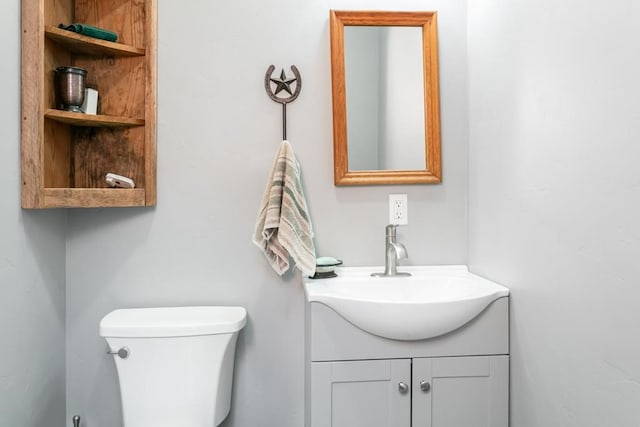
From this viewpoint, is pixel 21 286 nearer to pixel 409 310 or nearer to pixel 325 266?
pixel 325 266

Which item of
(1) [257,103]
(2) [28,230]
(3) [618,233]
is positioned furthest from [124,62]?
(3) [618,233]

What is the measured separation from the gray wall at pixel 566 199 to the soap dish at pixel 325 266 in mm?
556

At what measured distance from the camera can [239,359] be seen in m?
1.83

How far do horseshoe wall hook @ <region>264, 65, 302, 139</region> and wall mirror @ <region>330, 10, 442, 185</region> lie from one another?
14cm

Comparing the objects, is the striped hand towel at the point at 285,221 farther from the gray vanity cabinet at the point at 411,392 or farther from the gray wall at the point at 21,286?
the gray wall at the point at 21,286

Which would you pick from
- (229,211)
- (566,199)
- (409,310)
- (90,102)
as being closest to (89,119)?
(90,102)

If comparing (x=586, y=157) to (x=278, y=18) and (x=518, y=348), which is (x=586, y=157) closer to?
(x=518, y=348)

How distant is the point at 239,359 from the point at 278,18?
1304mm

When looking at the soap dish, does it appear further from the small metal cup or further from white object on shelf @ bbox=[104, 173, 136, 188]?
the small metal cup

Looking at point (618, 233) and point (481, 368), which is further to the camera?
point (481, 368)

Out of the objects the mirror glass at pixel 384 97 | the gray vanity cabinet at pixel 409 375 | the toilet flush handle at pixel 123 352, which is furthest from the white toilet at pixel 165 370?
the mirror glass at pixel 384 97

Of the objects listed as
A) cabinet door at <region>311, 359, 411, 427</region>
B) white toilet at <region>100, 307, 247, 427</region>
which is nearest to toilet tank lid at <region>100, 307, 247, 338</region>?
white toilet at <region>100, 307, 247, 427</region>

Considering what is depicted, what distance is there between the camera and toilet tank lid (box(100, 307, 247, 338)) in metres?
1.54

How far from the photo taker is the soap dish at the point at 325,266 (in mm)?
1759
